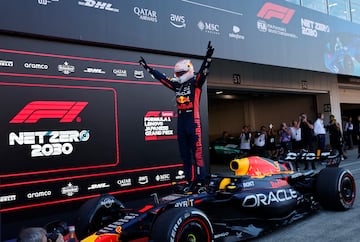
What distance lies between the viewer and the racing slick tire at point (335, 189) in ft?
15.8

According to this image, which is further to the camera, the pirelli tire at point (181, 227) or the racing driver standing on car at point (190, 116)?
the racing driver standing on car at point (190, 116)

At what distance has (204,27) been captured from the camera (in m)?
7.36

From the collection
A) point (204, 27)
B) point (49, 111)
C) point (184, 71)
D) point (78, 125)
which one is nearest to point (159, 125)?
point (78, 125)

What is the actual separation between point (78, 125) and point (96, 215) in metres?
Result: 2.28

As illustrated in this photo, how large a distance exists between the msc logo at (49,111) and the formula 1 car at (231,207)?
1976mm

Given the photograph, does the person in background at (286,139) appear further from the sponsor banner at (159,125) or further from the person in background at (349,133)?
the sponsor banner at (159,125)

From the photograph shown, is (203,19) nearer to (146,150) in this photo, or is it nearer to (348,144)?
(146,150)

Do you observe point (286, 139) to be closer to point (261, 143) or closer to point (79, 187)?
point (261, 143)

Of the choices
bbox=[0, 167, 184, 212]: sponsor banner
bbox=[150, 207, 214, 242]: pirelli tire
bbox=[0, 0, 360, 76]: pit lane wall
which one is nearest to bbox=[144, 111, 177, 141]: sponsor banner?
bbox=[0, 167, 184, 212]: sponsor banner

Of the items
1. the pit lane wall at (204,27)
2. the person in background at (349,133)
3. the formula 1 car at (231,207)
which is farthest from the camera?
the person in background at (349,133)

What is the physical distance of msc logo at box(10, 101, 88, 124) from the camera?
17.0 feet

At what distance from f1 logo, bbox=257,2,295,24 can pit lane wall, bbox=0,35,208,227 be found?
9.83ft

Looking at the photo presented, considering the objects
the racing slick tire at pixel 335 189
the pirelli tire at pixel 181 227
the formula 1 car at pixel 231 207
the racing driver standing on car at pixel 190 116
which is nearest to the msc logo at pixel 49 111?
the racing driver standing on car at pixel 190 116

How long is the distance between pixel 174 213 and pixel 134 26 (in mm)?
4061
